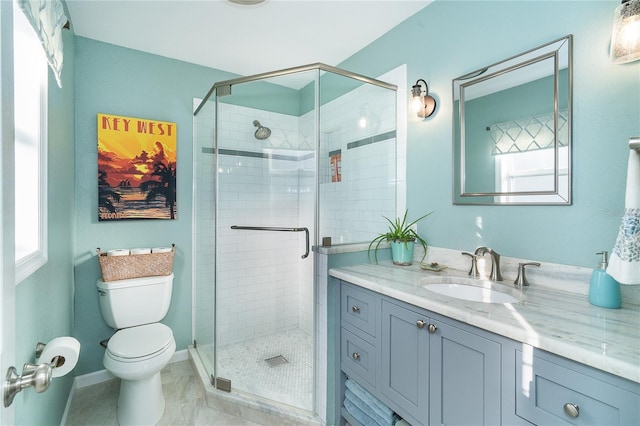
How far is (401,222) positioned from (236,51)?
6.23 feet

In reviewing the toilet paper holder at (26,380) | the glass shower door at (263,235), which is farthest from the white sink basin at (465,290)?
the toilet paper holder at (26,380)

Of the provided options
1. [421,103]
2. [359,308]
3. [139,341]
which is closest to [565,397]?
[359,308]

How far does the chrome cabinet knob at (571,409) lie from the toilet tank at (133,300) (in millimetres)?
2316

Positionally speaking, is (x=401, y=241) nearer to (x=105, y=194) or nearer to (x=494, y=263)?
(x=494, y=263)

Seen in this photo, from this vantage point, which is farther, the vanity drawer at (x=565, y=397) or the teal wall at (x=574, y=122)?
the teal wall at (x=574, y=122)

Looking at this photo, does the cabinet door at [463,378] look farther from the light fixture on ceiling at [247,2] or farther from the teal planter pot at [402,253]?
the light fixture on ceiling at [247,2]

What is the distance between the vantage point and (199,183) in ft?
8.41

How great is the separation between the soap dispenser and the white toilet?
2165 mm

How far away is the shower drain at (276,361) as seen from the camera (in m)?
2.28

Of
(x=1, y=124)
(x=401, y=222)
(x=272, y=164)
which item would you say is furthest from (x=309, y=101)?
(x=1, y=124)

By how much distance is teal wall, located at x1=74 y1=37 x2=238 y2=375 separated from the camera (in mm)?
2221

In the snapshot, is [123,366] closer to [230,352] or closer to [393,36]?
[230,352]

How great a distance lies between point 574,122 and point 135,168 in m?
2.75

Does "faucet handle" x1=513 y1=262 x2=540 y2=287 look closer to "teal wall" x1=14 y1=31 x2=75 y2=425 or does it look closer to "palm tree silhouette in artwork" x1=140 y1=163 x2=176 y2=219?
"teal wall" x1=14 y1=31 x2=75 y2=425
